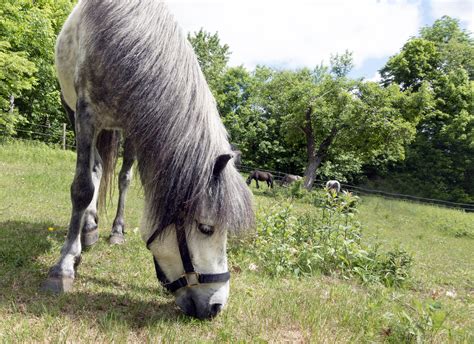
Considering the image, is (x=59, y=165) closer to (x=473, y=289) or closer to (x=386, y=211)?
(x=473, y=289)

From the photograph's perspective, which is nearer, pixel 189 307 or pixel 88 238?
pixel 189 307

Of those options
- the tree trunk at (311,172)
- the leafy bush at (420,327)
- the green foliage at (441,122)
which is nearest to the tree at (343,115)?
the tree trunk at (311,172)

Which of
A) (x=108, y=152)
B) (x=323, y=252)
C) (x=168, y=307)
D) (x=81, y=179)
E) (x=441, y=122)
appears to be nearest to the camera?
(x=168, y=307)

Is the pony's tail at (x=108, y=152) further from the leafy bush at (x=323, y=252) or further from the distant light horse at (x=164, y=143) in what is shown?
the leafy bush at (x=323, y=252)

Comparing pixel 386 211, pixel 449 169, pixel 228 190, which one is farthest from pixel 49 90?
pixel 449 169

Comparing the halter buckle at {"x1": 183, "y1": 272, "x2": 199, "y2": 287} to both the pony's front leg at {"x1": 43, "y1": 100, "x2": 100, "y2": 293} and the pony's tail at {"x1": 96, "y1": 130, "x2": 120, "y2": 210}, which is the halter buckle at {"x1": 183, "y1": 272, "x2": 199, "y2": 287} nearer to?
the pony's front leg at {"x1": 43, "y1": 100, "x2": 100, "y2": 293}

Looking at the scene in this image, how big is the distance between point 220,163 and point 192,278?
0.77 m

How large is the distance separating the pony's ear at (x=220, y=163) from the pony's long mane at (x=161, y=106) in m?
0.04

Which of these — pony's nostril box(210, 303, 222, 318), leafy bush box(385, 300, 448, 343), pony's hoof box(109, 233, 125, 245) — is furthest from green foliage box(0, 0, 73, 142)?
leafy bush box(385, 300, 448, 343)

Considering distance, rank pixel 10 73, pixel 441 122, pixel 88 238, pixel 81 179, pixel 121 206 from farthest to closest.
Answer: pixel 441 122 → pixel 10 73 → pixel 121 206 → pixel 88 238 → pixel 81 179

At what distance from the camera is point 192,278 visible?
7.13 feet

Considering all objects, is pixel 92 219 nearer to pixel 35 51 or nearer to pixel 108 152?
pixel 108 152

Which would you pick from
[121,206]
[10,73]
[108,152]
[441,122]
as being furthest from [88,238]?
[441,122]

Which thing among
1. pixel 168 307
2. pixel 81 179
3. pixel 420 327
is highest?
pixel 81 179
